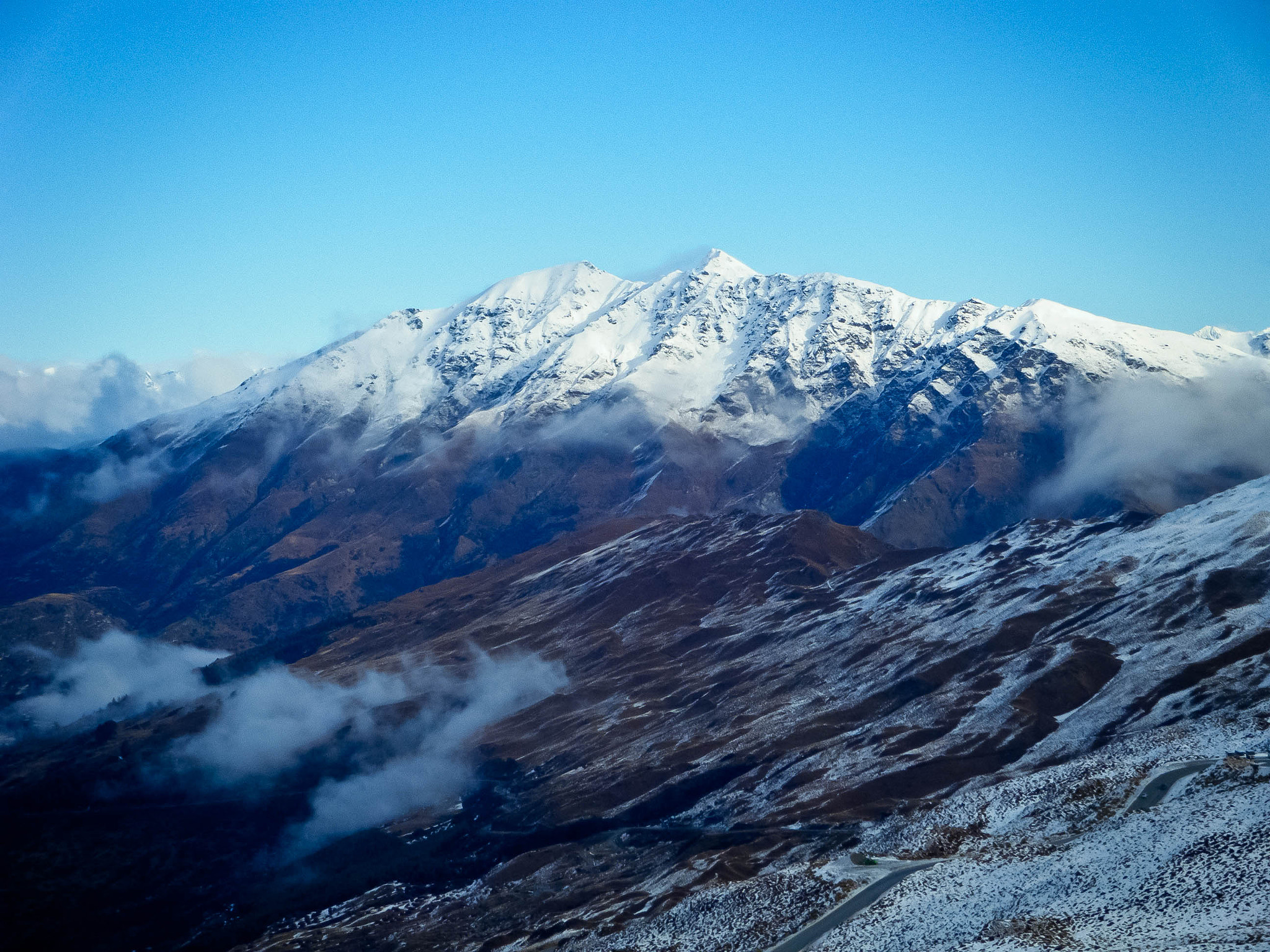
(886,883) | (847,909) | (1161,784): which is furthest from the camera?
(1161,784)

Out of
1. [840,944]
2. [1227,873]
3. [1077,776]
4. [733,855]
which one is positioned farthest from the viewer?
[733,855]

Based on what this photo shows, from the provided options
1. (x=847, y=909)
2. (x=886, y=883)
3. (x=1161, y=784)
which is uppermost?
(x=1161, y=784)

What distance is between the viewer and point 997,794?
466ft

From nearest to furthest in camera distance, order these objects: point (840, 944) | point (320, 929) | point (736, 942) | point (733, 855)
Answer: point (840, 944), point (736, 942), point (733, 855), point (320, 929)

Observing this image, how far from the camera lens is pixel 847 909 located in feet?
371

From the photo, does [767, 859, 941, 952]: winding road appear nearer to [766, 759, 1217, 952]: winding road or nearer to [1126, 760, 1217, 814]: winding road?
[766, 759, 1217, 952]: winding road

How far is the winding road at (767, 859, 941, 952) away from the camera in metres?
109

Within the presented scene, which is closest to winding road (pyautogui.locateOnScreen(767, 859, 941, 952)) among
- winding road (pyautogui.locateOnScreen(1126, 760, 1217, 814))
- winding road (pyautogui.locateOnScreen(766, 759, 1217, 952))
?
winding road (pyautogui.locateOnScreen(766, 759, 1217, 952))

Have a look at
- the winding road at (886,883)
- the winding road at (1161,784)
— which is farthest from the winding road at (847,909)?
the winding road at (1161,784)

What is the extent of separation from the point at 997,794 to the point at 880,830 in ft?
49.4

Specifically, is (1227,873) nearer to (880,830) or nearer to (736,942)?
(736,942)

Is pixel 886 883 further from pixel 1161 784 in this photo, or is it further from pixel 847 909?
pixel 1161 784

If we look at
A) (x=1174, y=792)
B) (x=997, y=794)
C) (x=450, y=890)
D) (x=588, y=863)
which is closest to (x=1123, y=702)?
(x=997, y=794)

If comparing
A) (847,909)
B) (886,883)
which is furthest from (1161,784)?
(847,909)
